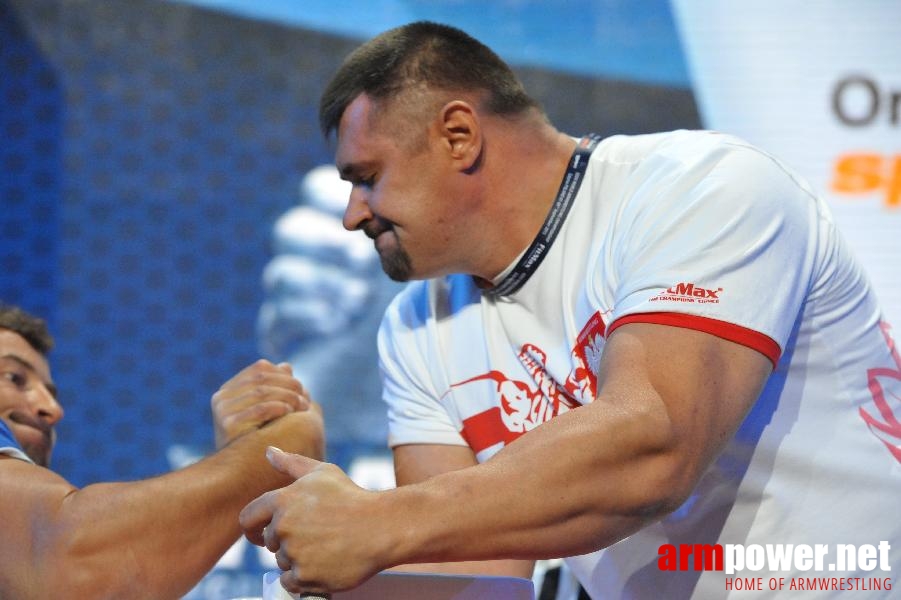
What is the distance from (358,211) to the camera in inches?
61.4

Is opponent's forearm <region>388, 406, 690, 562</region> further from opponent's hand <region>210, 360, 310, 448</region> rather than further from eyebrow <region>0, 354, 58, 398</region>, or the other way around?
eyebrow <region>0, 354, 58, 398</region>

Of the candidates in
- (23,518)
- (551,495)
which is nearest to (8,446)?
(23,518)

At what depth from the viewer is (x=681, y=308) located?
1.08 metres

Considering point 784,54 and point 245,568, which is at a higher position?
point 784,54

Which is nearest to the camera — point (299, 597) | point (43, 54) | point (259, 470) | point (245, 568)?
point (299, 597)

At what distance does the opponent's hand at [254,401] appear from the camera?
1637mm

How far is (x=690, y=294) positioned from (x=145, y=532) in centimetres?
78

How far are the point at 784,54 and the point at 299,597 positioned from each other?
2.54m

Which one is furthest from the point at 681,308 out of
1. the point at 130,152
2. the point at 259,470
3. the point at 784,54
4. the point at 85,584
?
the point at 130,152

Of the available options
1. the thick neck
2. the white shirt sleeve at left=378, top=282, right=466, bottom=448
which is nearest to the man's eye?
the white shirt sleeve at left=378, top=282, right=466, bottom=448

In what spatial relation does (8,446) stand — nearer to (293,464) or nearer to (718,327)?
(293,464)

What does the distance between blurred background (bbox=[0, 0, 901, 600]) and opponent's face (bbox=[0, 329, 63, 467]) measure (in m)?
1.04

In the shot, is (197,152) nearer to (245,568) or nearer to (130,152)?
(130,152)

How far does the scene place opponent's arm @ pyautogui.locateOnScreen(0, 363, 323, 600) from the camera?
1.34 m
